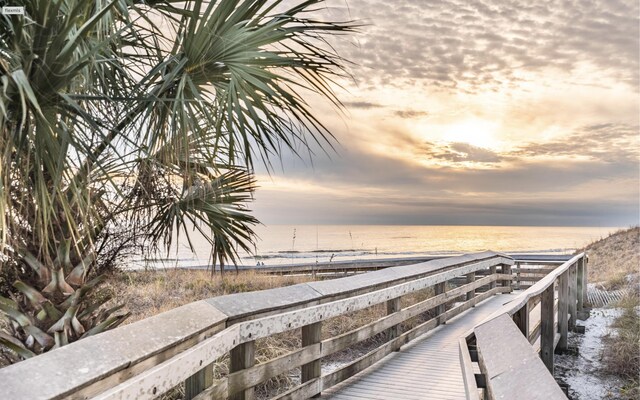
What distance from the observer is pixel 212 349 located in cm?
289

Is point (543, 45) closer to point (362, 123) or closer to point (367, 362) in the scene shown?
point (362, 123)

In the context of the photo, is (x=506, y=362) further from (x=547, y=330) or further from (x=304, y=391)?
(x=547, y=330)

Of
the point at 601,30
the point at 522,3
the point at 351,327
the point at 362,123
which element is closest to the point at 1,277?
the point at 351,327

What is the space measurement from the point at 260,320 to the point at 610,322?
8.75 m

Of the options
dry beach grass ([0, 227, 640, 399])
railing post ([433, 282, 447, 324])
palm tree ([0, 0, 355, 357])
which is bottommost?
dry beach grass ([0, 227, 640, 399])

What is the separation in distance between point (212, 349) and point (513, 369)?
1712 mm

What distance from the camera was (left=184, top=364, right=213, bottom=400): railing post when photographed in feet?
9.59

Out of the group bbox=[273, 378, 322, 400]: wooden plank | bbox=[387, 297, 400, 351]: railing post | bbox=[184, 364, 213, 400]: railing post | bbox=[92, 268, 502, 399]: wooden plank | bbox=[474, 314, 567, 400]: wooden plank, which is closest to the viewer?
bbox=[474, 314, 567, 400]: wooden plank

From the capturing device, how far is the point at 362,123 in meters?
18.0

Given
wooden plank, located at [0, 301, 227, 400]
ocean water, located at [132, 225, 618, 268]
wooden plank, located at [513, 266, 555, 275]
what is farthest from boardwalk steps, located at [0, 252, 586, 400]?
wooden plank, located at [513, 266, 555, 275]

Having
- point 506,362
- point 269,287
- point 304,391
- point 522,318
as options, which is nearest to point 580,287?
point 269,287

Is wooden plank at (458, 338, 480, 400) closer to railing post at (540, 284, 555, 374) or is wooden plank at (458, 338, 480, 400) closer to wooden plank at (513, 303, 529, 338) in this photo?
wooden plank at (513, 303, 529, 338)

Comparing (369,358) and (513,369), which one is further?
(369,358)

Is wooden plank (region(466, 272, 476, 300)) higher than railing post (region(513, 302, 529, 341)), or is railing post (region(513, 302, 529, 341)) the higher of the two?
railing post (region(513, 302, 529, 341))
